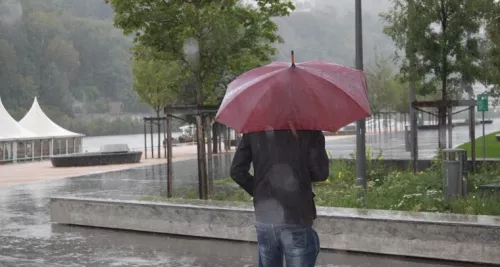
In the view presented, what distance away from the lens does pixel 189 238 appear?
9.73 m

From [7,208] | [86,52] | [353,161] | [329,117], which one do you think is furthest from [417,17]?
[86,52]

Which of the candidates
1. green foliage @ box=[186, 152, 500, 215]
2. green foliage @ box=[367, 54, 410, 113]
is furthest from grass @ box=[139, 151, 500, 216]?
green foliage @ box=[367, 54, 410, 113]

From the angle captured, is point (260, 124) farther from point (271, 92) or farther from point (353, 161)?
point (353, 161)

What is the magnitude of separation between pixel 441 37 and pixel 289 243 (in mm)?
12543

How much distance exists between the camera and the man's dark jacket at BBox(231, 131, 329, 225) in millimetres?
4211

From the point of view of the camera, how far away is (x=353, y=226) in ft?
27.0

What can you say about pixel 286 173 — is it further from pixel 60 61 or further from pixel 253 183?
pixel 60 61

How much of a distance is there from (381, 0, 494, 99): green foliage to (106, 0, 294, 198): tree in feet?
11.7

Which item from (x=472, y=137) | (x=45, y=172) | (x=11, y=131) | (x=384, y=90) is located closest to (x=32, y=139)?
(x=11, y=131)

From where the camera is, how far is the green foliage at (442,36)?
15.6 m

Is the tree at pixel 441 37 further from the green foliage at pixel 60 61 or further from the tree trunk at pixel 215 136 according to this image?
the green foliage at pixel 60 61

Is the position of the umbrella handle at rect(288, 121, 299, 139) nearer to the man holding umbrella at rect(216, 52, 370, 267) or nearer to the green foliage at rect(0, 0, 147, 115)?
the man holding umbrella at rect(216, 52, 370, 267)

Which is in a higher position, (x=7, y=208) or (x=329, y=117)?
(x=329, y=117)

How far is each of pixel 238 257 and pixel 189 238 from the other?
5.09ft
